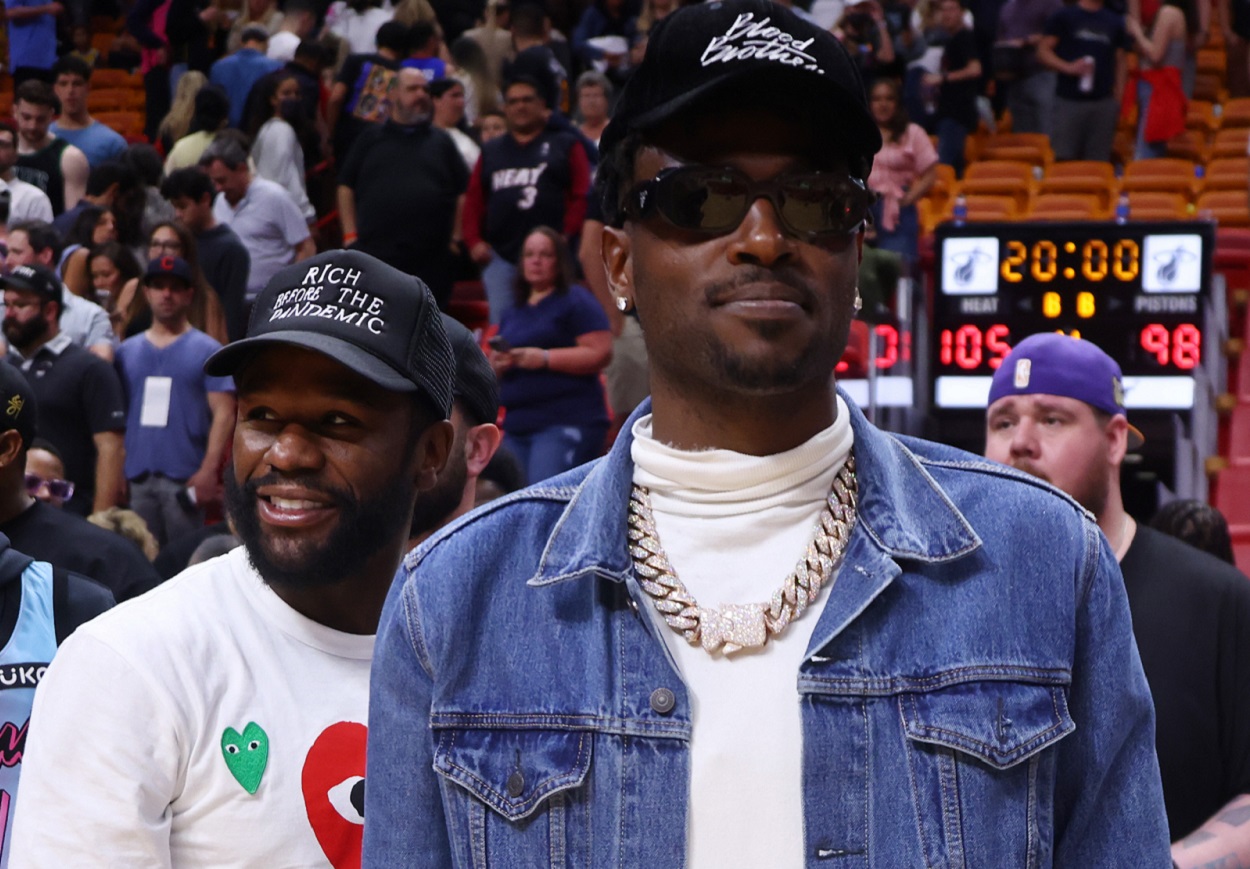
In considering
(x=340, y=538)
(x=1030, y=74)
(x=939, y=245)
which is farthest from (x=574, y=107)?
(x=340, y=538)

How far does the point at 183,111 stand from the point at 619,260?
1264 cm

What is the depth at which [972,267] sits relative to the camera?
9586 mm

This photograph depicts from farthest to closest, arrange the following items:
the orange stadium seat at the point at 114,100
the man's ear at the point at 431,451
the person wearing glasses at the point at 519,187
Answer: the orange stadium seat at the point at 114,100 → the person wearing glasses at the point at 519,187 → the man's ear at the point at 431,451

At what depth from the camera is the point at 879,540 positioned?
6.29 ft

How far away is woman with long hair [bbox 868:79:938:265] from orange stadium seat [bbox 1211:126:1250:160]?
388 cm

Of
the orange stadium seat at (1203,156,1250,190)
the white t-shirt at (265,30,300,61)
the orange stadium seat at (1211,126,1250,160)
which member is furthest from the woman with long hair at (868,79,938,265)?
the white t-shirt at (265,30,300,61)

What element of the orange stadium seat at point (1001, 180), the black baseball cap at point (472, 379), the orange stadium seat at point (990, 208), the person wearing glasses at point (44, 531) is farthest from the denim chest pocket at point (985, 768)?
the orange stadium seat at point (1001, 180)

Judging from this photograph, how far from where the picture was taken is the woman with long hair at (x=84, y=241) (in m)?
11.0

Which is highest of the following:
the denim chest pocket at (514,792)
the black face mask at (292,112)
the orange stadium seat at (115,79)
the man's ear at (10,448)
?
the orange stadium seat at (115,79)

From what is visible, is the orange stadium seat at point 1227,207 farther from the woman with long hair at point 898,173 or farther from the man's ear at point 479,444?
the man's ear at point 479,444

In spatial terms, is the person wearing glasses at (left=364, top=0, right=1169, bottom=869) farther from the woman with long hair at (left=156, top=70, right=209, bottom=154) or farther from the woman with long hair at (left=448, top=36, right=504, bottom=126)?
the woman with long hair at (left=448, top=36, right=504, bottom=126)

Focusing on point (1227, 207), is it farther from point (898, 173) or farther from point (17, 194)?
point (17, 194)

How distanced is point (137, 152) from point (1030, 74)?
7607 millimetres

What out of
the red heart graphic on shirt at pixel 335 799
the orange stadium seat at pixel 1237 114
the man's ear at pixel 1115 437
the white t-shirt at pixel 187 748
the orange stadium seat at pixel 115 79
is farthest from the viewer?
the orange stadium seat at pixel 115 79
